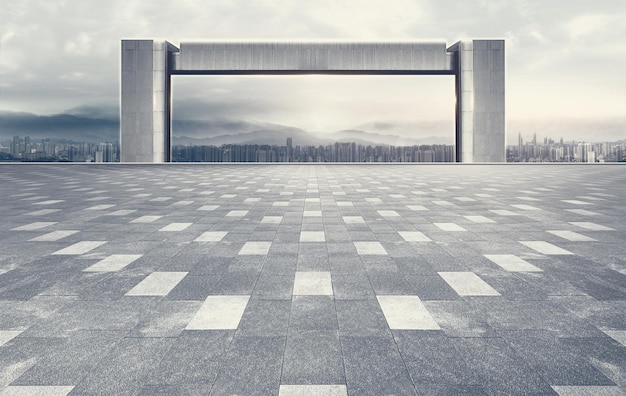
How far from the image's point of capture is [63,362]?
301 centimetres

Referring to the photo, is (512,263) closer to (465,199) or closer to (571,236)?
(571,236)

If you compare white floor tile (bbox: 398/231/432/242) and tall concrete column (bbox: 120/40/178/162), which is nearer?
white floor tile (bbox: 398/231/432/242)

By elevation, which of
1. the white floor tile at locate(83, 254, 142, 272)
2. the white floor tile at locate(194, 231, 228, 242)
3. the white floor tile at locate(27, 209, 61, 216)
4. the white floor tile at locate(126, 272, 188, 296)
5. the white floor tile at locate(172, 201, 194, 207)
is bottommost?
the white floor tile at locate(126, 272, 188, 296)

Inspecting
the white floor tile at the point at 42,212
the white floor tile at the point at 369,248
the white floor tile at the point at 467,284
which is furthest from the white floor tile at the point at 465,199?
the white floor tile at the point at 42,212

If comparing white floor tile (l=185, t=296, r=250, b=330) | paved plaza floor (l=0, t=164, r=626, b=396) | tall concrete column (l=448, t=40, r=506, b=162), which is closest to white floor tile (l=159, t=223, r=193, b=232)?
paved plaza floor (l=0, t=164, r=626, b=396)

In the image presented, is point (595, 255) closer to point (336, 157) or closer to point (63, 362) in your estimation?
point (63, 362)

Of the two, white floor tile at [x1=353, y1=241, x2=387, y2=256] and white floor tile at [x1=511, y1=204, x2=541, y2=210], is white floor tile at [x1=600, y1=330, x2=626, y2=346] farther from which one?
white floor tile at [x1=511, y1=204, x2=541, y2=210]

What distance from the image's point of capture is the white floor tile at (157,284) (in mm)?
4508

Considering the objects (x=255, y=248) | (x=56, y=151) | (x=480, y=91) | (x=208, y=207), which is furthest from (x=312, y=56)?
(x=255, y=248)

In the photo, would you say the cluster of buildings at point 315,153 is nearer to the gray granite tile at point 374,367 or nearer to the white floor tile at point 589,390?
the gray granite tile at point 374,367

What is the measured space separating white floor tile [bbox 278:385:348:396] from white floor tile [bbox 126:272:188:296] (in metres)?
2.26

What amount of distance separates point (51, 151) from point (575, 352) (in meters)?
48.3

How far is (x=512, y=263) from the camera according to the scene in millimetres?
5590

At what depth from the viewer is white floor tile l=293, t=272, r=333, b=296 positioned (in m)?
4.48
